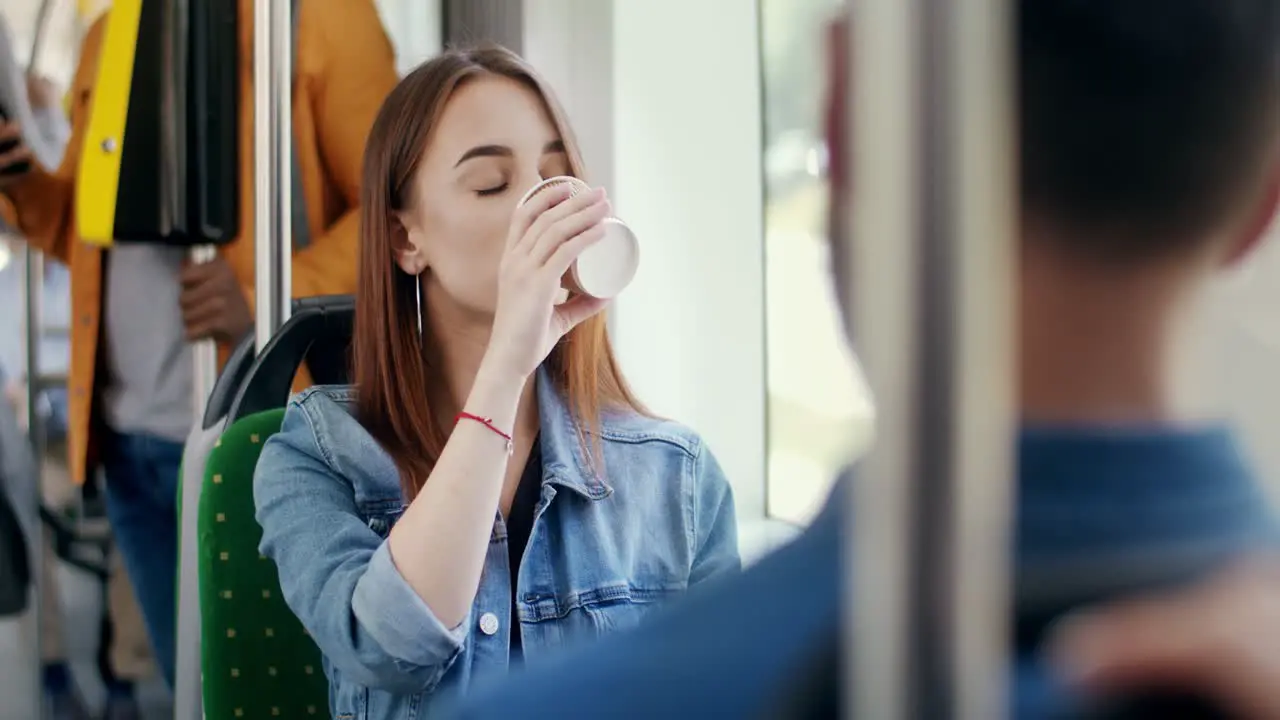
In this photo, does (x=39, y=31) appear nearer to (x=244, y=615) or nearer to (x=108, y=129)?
(x=108, y=129)

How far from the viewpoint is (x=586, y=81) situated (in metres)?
1.15

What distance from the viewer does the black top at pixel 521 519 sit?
84cm

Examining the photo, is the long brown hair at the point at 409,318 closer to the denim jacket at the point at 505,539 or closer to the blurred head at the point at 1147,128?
the denim jacket at the point at 505,539

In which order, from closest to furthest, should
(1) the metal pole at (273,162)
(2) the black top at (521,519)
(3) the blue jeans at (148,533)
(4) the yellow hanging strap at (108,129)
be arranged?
(2) the black top at (521,519) → (1) the metal pole at (273,162) → (4) the yellow hanging strap at (108,129) → (3) the blue jeans at (148,533)

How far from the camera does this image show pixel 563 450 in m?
0.87

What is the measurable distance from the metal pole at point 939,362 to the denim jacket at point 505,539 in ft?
1.55

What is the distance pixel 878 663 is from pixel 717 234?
493 millimetres

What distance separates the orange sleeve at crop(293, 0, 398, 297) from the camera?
137 centimetres

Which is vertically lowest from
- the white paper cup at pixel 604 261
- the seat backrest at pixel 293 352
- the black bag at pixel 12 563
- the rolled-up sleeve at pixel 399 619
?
the black bag at pixel 12 563

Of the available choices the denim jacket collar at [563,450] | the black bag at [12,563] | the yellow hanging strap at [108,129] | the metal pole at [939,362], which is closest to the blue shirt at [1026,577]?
the metal pole at [939,362]

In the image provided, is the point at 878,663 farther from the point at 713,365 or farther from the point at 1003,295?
the point at 713,365

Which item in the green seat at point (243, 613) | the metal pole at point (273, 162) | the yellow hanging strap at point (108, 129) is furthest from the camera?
the yellow hanging strap at point (108, 129)

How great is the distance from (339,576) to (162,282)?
→ 1.04m

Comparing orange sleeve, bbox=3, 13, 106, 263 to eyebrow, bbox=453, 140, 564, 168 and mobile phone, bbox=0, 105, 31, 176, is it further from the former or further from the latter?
eyebrow, bbox=453, 140, 564, 168
